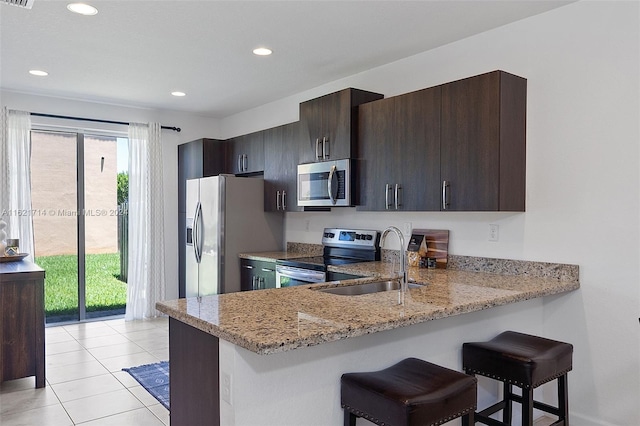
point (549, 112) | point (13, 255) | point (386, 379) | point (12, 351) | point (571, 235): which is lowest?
point (12, 351)

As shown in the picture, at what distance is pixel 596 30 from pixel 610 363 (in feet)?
6.27

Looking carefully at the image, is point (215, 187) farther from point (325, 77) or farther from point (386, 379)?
point (386, 379)

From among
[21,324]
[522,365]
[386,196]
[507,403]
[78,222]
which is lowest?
[507,403]

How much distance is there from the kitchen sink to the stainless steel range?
31.8 inches

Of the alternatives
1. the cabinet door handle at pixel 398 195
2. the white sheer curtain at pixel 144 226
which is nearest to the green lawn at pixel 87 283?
the white sheer curtain at pixel 144 226

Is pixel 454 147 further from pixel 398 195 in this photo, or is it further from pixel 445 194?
pixel 398 195

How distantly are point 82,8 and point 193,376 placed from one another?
2295 millimetres

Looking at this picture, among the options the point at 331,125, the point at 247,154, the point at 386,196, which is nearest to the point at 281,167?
the point at 247,154

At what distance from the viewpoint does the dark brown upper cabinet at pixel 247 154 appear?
500cm

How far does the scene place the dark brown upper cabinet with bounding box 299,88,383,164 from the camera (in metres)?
3.73

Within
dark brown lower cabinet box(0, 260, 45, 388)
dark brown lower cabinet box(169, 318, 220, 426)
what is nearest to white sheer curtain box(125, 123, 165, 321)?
dark brown lower cabinet box(0, 260, 45, 388)

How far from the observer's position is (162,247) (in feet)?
18.6

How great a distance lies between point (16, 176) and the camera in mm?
4824

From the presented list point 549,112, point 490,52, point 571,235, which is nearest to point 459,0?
point 490,52
